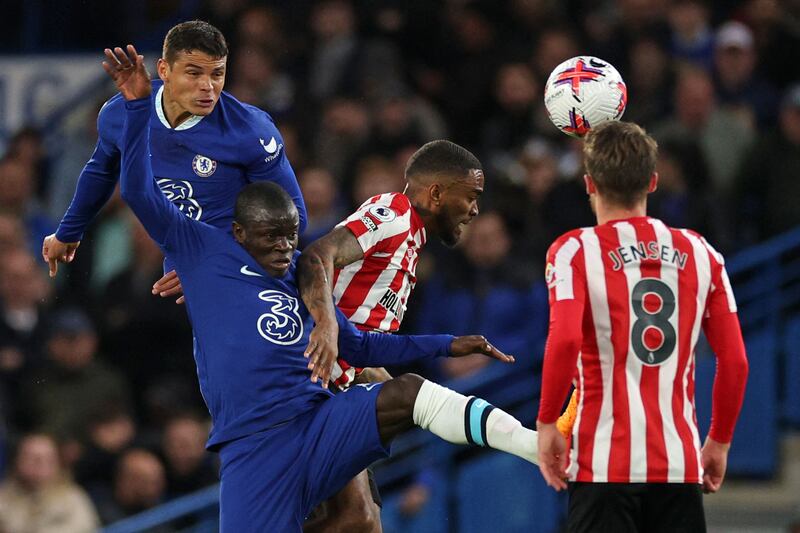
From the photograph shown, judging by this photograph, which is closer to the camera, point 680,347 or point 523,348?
point 680,347

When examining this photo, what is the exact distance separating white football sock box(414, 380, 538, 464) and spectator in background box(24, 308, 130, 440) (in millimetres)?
4834

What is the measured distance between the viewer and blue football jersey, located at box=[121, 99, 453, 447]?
5.41 m

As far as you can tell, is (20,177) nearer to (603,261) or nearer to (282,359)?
(282,359)

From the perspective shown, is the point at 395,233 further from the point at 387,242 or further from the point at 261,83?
the point at 261,83

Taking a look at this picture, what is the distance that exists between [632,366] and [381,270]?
141 centimetres

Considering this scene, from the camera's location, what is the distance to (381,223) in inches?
227

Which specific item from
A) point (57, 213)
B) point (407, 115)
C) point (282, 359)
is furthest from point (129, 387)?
point (282, 359)

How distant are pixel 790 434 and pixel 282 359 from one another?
16.7ft

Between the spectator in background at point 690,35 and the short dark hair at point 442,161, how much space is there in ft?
16.7

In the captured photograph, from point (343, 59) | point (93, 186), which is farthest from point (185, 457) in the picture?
point (93, 186)

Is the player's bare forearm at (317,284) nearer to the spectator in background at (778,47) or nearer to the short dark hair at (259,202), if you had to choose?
the short dark hair at (259,202)

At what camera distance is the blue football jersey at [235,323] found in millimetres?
5414

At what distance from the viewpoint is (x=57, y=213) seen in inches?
456

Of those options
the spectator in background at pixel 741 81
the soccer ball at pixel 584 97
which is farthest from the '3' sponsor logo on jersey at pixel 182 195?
the spectator in background at pixel 741 81
